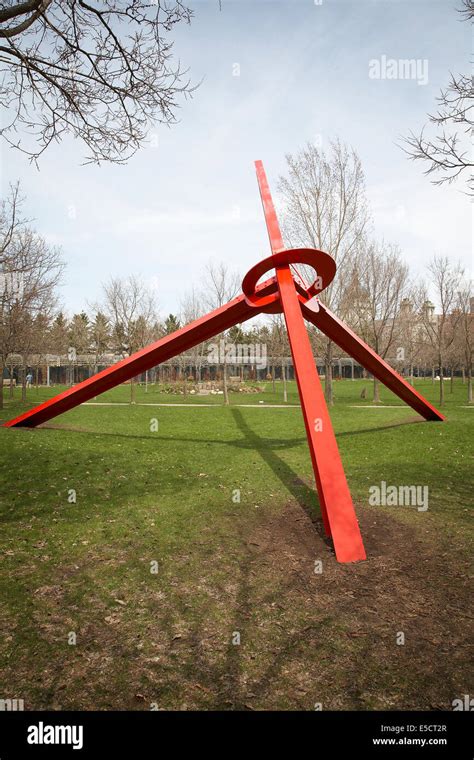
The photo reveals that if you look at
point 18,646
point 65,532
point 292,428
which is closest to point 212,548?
point 65,532

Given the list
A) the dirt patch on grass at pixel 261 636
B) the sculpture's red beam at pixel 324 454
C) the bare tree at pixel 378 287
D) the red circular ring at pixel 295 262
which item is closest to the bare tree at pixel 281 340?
the bare tree at pixel 378 287

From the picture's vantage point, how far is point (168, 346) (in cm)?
978

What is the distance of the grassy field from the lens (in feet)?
10.8

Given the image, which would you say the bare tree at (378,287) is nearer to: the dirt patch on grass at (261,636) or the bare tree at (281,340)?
the bare tree at (281,340)

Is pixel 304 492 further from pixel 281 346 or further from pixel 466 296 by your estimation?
pixel 281 346

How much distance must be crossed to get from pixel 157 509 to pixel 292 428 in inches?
323

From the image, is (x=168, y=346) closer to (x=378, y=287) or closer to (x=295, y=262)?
(x=295, y=262)

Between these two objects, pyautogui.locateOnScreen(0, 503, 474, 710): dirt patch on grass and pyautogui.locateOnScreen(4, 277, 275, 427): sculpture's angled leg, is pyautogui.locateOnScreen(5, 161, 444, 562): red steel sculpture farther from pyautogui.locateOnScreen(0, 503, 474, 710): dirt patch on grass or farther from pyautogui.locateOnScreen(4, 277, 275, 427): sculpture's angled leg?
pyautogui.locateOnScreen(0, 503, 474, 710): dirt patch on grass

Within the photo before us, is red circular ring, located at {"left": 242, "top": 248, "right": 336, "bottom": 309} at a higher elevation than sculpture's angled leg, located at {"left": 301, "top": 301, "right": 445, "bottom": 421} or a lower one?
higher

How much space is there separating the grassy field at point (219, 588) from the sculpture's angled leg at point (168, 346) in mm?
1410

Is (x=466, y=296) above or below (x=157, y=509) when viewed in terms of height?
above

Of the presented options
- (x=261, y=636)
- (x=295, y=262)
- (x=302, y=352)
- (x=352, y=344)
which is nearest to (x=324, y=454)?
(x=302, y=352)

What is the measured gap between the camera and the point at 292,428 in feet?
48.1

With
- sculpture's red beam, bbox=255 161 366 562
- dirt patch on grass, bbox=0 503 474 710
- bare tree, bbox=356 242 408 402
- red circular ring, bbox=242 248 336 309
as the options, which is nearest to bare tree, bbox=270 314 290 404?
bare tree, bbox=356 242 408 402
